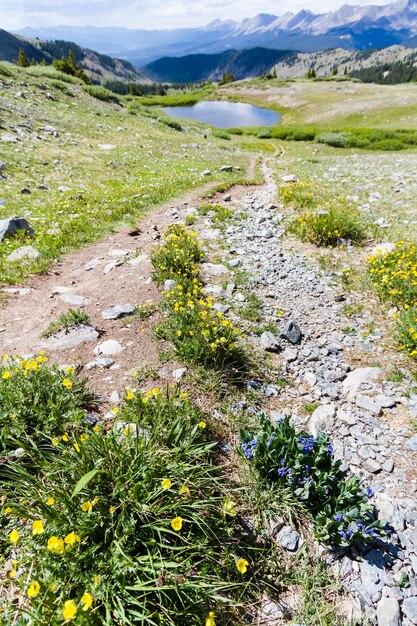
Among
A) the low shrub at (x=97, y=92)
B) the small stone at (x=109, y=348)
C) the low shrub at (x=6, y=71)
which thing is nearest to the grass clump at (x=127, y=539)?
the small stone at (x=109, y=348)

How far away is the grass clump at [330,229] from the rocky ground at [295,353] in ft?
2.77

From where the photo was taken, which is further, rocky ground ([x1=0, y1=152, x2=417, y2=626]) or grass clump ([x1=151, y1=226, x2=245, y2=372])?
grass clump ([x1=151, y1=226, x2=245, y2=372])

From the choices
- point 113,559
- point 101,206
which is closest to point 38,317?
point 113,559

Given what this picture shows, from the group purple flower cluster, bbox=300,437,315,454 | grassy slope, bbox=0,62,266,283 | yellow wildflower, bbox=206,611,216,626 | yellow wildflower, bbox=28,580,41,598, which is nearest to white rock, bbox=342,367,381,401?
purple flower cluster, bbox=300,437,315,454

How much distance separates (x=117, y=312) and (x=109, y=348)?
1190 millimetres

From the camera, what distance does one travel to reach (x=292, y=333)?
6.91m

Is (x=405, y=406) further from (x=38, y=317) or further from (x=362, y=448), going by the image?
(x=38, y=317)

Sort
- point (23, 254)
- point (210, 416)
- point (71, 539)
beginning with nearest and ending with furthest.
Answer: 1. point (71, 539)
2. point (210, 416)
3. point (23, 254)

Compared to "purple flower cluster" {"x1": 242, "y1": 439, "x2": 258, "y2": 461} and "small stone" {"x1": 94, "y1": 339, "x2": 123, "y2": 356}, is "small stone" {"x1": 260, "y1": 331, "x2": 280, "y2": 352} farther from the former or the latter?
"small stone" {"x1": 94, "y1": 339, "x2": 123, "y2": 356}

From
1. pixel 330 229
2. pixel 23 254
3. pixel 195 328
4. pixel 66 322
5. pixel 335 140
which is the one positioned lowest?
pixel 66 322

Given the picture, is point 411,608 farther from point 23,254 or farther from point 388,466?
point 23,254

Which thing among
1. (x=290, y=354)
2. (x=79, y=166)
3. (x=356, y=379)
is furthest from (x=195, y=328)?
(x=79, y=166)

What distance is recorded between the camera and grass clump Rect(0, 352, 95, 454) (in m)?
4.00

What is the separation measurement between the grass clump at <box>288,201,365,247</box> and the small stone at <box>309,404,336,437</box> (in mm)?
6598
